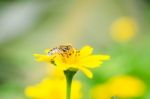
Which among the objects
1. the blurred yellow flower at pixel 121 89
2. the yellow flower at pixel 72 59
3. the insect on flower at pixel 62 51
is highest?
the blurred yellow flower at pixel 121 89

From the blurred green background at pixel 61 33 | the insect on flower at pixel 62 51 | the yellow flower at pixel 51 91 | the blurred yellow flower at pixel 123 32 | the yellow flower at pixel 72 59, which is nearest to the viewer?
the yellow flower at pixel 72 59

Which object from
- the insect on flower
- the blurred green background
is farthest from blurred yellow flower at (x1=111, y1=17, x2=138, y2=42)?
the insect on flower

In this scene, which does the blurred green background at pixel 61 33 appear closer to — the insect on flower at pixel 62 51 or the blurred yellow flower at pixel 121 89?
the blurred yellow flower at pixel 121 89

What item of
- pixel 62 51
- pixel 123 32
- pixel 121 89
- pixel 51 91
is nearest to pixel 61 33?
pixel 123 32

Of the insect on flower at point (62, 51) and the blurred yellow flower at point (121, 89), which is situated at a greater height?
the blurred yellow flower at point (121, 89)

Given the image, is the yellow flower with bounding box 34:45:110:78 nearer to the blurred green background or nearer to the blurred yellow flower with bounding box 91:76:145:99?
the blurred yellow flower with bounding box 91:76:145:99

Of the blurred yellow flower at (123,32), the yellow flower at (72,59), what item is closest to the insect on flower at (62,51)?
the yellow flower at (72,59)

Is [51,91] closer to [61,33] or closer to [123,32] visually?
[123,32]

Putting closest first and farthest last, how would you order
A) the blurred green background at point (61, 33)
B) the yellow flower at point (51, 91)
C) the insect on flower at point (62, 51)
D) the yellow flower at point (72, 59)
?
the yellow flower at point (72, 59) → the insect on flower at point (62, 51) → the yellow flower at point (51, 91) → the blurred green background at point (61, 33)
